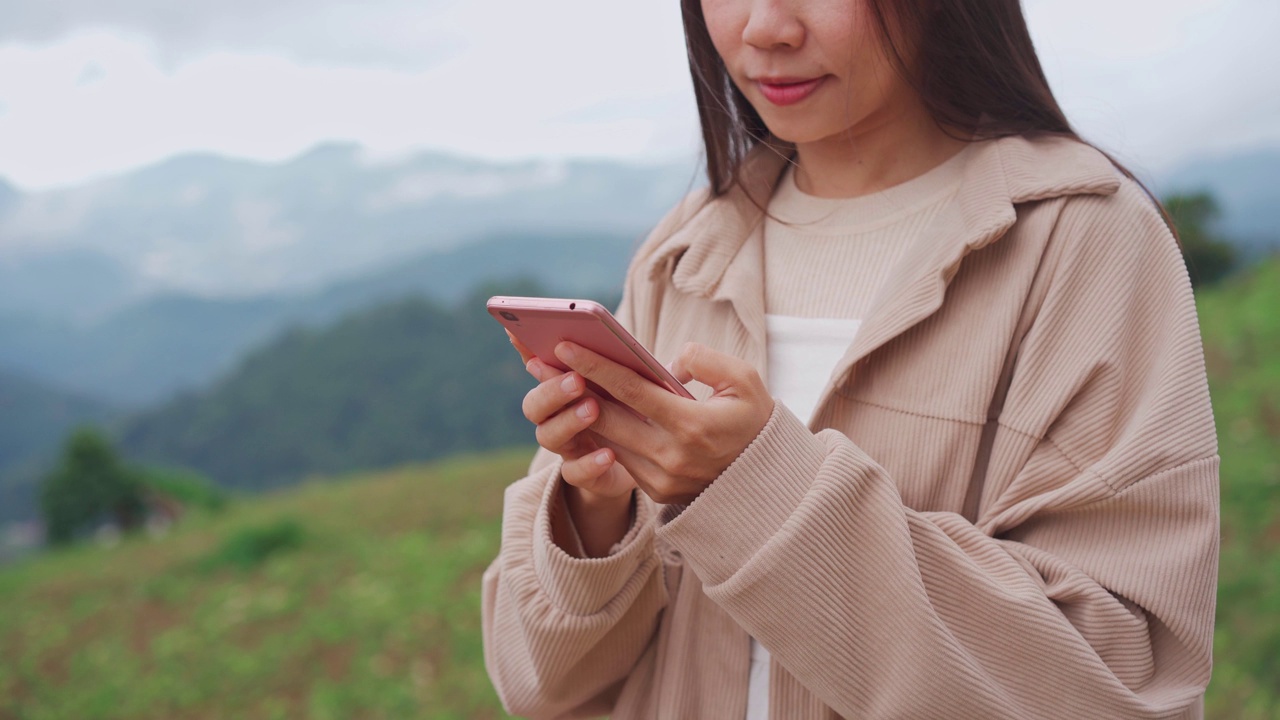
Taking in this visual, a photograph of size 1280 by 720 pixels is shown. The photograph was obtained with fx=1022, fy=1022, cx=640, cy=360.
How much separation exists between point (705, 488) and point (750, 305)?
333 millimetres

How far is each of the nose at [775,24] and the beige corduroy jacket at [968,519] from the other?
0.26 meters

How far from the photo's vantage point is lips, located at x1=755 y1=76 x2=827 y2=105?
1.12 m

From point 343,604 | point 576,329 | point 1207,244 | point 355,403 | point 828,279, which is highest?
point 576,329

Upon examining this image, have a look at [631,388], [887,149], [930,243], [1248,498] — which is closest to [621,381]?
[631,388]

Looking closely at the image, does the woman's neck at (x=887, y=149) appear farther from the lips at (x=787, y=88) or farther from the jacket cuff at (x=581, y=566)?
the jacket cuff at (x=581, y=566)

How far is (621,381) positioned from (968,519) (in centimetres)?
45

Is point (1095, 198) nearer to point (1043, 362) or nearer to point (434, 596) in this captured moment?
point (1043, 362)

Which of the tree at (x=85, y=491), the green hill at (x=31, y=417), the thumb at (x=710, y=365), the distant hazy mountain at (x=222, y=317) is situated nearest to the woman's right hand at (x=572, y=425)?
the thumb at (x=710, y=365)

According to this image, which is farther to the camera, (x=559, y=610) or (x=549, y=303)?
(x=559, y=610)

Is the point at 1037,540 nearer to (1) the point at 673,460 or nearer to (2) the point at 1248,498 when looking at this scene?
(1) the point at 673,460

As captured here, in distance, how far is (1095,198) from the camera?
107 centimetres

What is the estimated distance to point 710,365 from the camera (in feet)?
3.02

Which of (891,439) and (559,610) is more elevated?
(891,439)

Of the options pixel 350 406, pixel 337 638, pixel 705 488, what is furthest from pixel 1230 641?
pixel 350 406
